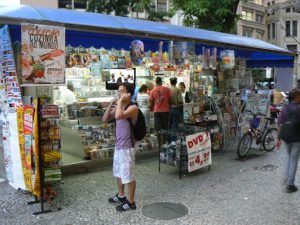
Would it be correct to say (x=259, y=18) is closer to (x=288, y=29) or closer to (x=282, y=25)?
(x=282, y=25)

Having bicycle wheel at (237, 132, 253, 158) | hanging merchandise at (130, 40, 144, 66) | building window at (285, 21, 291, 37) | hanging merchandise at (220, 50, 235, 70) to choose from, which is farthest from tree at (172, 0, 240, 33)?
building window at (285, 21, 291, 37)

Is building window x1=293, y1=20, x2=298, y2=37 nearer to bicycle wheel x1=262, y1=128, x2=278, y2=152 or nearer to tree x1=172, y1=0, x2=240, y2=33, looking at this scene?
tree x1=172, y1=0, x2=240, y2=33

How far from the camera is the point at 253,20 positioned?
212 feet

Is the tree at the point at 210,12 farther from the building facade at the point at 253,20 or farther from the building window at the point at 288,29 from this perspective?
the building window at the point at 288,29

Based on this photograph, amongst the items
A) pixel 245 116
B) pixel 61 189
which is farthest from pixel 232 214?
pixel 245 116

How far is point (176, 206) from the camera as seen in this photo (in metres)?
5.52

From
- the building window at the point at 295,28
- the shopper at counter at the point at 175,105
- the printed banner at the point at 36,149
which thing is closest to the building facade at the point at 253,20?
the building window at the point at 295,28

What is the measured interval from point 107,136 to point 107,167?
83cm

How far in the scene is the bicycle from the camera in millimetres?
8845

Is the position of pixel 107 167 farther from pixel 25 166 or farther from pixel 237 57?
pixel 237 57

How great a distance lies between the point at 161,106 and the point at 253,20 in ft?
199

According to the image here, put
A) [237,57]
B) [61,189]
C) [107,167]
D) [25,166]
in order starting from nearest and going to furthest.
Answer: [25,166], [61,189], [107,167], [237,57]

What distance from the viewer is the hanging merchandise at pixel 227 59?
9.98m

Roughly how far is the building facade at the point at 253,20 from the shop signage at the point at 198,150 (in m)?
54.7
